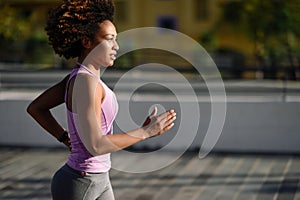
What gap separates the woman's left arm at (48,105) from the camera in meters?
3.29

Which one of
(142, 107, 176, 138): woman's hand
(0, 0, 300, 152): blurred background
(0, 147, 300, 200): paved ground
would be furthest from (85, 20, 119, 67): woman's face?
(0, 147, 300, 200): paved ground

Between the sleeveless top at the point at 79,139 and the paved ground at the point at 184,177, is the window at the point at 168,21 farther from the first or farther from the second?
the sleeveless top at the point at 79,139

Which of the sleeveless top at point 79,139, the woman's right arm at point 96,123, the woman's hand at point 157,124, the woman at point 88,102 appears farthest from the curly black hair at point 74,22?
the woman's hand at point 157,124

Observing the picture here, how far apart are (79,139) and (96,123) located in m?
0.23

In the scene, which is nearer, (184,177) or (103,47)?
(103,47)

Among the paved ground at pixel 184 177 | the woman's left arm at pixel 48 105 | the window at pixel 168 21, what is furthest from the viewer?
the window at pixel 168 21

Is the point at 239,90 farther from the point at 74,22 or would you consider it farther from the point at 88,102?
the point at 88,102

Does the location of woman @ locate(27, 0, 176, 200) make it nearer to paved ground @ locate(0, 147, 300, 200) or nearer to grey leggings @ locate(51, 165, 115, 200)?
grey leggings @ locate(51, 165, 115, 200)

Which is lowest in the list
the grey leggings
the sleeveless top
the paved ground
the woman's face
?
the paved ground

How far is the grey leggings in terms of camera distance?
319 cm

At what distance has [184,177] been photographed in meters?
7.71

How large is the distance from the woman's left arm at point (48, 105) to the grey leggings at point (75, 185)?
281 mm

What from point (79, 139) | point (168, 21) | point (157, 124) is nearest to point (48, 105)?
point (79, 139)

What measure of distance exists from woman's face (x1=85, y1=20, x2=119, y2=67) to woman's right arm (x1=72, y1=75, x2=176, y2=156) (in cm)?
17
